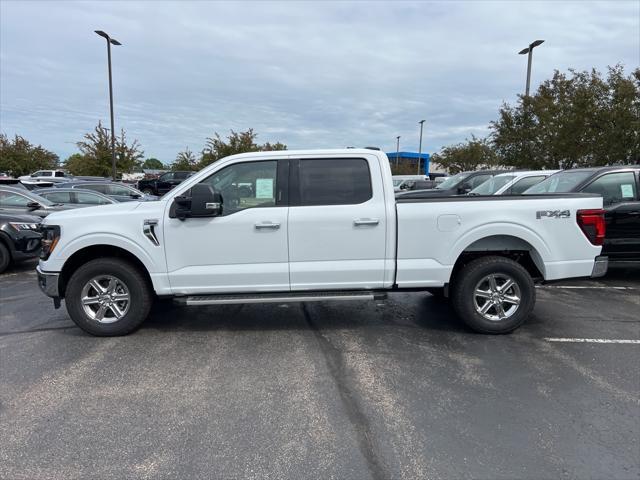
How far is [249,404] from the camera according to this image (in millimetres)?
3510

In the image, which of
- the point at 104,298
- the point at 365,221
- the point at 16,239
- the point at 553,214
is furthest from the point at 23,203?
the point at 553,214

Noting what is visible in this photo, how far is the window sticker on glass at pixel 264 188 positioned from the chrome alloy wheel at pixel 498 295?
2.47m

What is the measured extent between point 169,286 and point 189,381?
4.02 feet

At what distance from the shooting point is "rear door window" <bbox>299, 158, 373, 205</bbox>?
481 cm

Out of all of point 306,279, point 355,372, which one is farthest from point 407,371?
point 306,279

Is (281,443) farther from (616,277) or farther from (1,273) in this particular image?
(1,273)

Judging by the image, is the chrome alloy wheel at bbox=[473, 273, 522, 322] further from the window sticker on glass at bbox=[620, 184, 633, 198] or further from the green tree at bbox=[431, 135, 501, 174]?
the green tree at bbox=[431, 135, 501, 174]

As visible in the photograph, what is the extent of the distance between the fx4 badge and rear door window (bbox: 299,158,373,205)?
1823mm

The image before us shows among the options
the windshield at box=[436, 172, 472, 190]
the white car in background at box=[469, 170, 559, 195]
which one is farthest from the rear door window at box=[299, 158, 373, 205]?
the windshield at box=[436, 172, 472, 190]

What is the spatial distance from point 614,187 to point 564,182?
0.78m

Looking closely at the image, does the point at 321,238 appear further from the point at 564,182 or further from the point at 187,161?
the point at 187,161

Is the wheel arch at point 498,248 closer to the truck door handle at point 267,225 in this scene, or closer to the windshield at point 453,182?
the truck door handle at point 267,225

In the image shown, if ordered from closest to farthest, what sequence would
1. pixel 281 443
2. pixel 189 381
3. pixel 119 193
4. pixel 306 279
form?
pixel 281 443, pixel 189 381, pixel 306 279, pixel 119 193

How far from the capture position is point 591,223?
4.88 meters
